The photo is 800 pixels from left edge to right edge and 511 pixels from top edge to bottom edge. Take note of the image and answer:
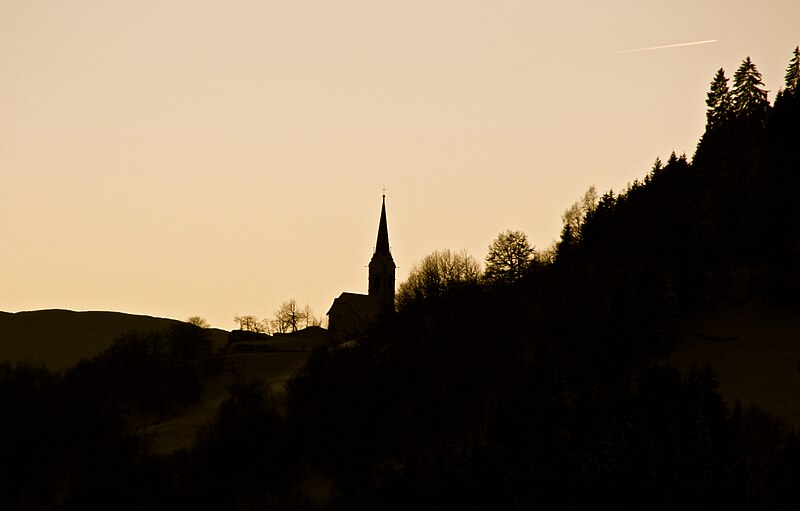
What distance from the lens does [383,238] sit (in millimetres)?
169625

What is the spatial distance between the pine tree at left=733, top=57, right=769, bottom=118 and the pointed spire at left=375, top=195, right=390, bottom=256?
243ft

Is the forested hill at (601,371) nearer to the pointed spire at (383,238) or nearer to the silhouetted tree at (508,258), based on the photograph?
the silhouetted tree at (508,258)

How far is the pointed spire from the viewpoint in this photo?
168 m

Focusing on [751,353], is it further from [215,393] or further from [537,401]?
[215,393]

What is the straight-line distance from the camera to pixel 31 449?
9825cm

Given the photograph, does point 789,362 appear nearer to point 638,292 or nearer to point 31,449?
point 638,292

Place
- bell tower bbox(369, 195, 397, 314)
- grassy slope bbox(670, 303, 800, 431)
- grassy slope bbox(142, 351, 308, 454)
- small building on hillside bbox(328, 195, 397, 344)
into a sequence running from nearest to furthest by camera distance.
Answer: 1. grassy slope bbox(670, 303, 800, 431)
2. grassy slope bbox(142, 351, 308, 454)
3. small building on hillside bbox(328, 195, 397, 344)
4. bell tower bbox(369, 195, 397, 314)

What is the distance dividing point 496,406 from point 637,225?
26516mm

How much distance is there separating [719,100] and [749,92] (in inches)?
113

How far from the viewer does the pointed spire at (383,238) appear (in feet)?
551

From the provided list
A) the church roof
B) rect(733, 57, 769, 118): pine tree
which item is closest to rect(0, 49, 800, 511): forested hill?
rect(733, 57, 769, 118): pine tree

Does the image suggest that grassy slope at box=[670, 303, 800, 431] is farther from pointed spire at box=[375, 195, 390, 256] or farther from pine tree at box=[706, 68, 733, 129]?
pointed spire at box=[375, 195, 390, 256]

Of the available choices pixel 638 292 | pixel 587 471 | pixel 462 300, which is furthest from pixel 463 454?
pixel 462 300

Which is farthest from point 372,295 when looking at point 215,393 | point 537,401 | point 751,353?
point 537,401
